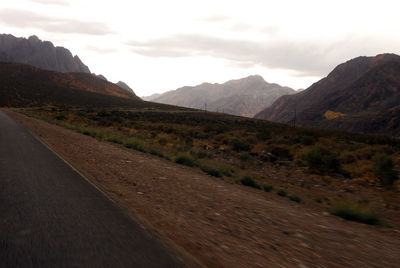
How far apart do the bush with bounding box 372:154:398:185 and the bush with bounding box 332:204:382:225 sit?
653 cm

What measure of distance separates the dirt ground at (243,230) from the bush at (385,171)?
6728 millimetres

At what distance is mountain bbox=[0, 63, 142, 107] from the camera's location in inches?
3445

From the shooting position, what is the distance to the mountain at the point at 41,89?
87.5 metres

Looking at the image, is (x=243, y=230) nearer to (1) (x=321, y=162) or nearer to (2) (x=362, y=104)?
(1) (x=321, y=162)

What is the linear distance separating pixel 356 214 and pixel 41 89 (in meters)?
116

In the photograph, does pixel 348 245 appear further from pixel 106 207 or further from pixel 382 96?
A: pixel 382 96

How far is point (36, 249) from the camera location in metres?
3.31

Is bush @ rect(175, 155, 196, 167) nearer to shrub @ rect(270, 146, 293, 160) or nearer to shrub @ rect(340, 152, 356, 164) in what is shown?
shrub @ rect(270, 146, 293, 160)

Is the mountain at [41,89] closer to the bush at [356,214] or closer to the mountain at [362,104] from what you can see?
the bush at [356,214]

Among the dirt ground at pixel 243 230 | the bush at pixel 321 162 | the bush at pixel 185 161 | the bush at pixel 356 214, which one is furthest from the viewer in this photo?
the bush at pixel 321 162

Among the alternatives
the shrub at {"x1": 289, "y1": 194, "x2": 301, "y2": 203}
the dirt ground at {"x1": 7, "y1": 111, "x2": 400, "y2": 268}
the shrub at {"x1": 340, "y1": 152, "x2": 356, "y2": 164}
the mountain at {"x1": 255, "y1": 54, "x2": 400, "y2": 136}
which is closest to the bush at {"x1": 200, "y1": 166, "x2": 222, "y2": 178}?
the dirt ground at {"x1": 7, "y1": 111, "x2": 400, "y2": 268}

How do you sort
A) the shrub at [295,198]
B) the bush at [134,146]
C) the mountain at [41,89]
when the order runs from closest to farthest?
the shrub at [295,198]
the bush at [134,146]
the mountain at [41,89]

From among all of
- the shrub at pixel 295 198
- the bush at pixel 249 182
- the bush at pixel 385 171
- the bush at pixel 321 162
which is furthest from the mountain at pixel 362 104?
the shrub at pixel 295 198

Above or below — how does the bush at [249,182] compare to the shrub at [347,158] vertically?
below
